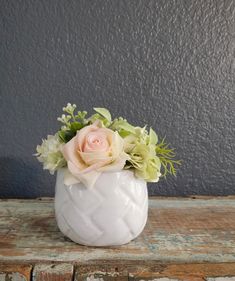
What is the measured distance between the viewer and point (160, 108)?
0.99m

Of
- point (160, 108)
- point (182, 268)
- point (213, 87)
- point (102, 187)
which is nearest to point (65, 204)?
point (102, 187)

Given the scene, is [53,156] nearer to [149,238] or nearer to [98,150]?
[98,150]

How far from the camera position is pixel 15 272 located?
52cm

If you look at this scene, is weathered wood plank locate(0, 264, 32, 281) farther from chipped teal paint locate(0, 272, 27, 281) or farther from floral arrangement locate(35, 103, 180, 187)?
floral arrangement locate(35, 103, 180, 187)

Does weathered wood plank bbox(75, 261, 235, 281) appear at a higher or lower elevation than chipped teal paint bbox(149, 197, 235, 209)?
lower

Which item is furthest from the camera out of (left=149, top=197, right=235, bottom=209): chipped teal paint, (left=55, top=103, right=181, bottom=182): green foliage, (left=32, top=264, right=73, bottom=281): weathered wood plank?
(left=149, top=197, right=235, bottom=209): chipped teal paint

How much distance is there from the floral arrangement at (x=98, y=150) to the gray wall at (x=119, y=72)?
0.34 metres

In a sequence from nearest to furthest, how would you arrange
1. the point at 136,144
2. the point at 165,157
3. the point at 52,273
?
1. the point at 52,273
2. the point at 136,144
3. the point at 165,157

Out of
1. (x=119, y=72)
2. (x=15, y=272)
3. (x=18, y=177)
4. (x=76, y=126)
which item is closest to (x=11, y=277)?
(x=15, y=272)

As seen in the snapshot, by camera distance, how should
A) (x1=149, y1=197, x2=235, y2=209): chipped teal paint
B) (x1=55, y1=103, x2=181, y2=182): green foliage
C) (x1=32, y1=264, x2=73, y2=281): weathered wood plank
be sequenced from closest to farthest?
(x1=32, y1=264, x2=73, y2=281): weathered wood plank
(x1=55, y1=103, x2=181, y2=182): green foliage
(x1=149, y1=197, x2=235, y2=209): chipped teal paint

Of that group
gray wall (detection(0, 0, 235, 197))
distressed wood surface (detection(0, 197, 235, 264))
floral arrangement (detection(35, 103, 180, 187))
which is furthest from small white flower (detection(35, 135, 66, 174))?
gray wall (detection(0, 0, 235, 197))

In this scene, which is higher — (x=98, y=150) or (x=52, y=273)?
(x=98, y=150)

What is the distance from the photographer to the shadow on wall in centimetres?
98

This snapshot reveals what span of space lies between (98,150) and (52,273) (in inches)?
8.5
